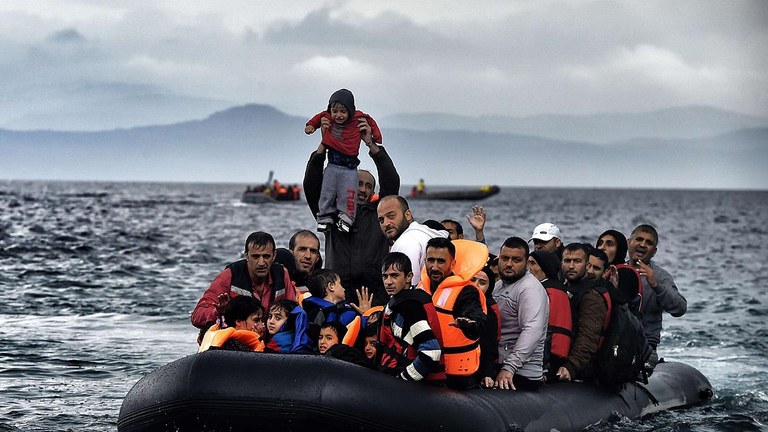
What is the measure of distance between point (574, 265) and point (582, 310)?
42 cm

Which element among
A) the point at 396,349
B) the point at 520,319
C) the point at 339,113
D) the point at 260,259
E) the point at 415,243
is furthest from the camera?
the point at 339,113

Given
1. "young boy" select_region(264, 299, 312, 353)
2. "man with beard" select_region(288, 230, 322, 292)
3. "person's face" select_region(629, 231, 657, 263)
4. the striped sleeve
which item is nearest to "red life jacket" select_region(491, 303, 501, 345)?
the striped sleeve

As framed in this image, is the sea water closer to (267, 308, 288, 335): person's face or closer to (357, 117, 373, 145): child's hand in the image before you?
(267, 308, 288, 335): person's face

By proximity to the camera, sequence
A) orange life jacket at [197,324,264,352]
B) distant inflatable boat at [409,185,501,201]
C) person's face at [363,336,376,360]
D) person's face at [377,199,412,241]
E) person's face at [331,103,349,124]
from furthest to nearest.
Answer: distant inflatable boat at [409,185,501,201]
person's face at [331,103,349,124]
person's face at [377,199,412,241]
person's face at [363,336,376,360]
orange life jacket at [197,324,264,352]

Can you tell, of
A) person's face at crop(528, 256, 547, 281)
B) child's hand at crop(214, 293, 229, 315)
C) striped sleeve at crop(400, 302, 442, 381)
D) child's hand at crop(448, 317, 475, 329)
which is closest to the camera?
striped sleeve at crop(400, 302, 442, 381)

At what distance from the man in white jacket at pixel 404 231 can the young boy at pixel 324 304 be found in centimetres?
74

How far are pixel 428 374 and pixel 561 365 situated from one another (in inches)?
81.8

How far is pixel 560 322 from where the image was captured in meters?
9.69

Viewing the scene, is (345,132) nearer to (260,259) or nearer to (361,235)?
(361,235)

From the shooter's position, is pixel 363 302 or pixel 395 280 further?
pixel 363 302

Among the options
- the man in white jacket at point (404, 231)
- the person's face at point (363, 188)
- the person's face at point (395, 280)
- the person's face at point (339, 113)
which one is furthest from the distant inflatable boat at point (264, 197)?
the person's face at point (395, 280)

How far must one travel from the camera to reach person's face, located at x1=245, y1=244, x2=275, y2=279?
9125mm

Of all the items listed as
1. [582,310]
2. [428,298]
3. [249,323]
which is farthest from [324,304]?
[582,310]

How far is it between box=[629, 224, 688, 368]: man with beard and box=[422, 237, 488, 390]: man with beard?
3287 mm
